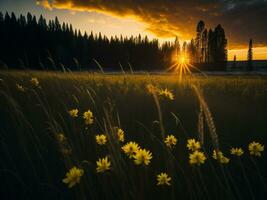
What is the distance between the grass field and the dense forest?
4501 centimetres

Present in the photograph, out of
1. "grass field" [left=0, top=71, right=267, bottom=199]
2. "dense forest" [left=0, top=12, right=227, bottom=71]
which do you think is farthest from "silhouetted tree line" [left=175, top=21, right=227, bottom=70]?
"grass field" [left=0, top=71, right=267, bottom=199]

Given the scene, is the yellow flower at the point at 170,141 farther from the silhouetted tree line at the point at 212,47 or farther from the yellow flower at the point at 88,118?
the silhouetted tree line at the point at 212,47

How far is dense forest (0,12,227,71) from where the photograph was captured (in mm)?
51344

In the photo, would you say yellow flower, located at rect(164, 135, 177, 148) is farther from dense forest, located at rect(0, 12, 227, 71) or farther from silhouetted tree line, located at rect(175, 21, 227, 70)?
silhouetted tree line, located at rect(175, 21, 227, 70)

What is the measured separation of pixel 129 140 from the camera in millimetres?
2418

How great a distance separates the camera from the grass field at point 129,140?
1192 millimetres

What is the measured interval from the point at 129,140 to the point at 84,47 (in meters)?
61.4

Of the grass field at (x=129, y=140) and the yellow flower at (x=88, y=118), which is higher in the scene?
the yellow flower at (x=88, y=118)

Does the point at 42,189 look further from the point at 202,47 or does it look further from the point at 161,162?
the point at 202,47

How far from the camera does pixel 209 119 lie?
2.22 feet

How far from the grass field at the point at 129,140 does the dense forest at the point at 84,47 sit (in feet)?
148

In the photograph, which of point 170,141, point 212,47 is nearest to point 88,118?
point 170,141

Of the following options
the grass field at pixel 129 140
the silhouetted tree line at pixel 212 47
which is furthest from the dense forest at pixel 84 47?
the grass field at pixel 129 140

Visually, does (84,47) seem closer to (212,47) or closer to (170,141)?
(212,47)
